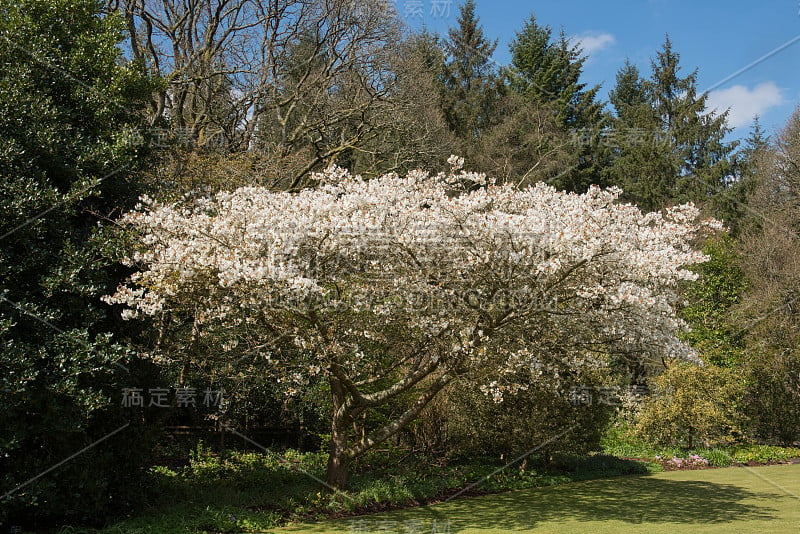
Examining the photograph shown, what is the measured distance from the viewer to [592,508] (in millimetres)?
8391

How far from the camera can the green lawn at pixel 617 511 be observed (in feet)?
22.7

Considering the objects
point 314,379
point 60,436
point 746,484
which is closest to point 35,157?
point 60,436

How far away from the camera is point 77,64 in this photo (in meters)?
6.68

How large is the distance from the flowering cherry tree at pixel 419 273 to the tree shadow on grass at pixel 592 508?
5.52 feet

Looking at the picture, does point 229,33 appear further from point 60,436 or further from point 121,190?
point 60,436

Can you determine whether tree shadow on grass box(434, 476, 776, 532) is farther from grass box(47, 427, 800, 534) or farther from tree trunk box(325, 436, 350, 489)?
tree trunk box(325, 436, 350, 489)

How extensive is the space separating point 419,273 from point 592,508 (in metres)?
4.59

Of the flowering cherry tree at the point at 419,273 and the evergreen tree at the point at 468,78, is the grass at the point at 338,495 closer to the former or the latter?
the flowering cherry tree at the point at 419,273

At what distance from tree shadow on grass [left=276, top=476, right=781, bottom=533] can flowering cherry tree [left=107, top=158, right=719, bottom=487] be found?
1.68 metres

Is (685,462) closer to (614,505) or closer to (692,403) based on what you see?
(692,403)

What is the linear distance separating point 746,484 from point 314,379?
26.6 ft

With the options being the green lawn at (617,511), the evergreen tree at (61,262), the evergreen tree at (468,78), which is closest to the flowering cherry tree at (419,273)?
the evergreen tree at (61,262)

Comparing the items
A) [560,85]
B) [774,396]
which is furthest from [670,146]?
[774,396]

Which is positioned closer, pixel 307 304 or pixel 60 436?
pixel 60 436
